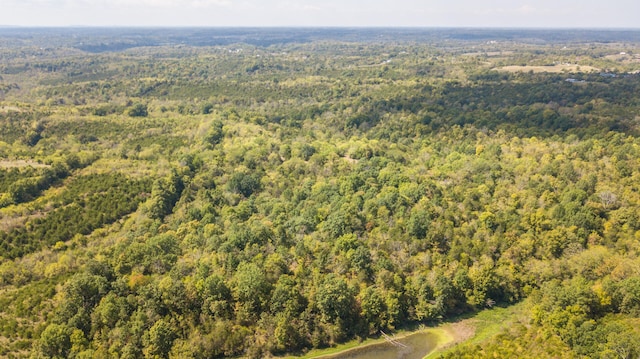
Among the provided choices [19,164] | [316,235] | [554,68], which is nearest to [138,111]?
[19,164]

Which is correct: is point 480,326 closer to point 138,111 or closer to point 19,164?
point 19,164

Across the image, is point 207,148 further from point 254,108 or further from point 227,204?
point 254,108

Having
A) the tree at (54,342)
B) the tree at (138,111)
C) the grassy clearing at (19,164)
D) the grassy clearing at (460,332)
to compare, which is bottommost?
Result: the grassy clearing at (460,332)

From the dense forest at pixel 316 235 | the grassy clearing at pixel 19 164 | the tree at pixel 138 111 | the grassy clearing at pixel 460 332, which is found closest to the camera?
the dense forest at pixel 316 235

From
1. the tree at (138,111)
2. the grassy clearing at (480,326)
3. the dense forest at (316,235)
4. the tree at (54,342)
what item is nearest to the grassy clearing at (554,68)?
the dense forest at (316,235)

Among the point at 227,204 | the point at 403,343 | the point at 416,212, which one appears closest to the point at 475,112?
the point at 416,212

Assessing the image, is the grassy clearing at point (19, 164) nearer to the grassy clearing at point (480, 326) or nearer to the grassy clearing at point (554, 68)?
the grassy clearing at point (480, 326)

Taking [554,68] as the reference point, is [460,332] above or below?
below

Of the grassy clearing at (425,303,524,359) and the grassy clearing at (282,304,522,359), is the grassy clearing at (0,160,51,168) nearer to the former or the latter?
the grassy clearing at (282,304,522,359)

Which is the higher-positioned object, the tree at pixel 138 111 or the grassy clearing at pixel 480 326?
the tree at pixel 138 111
